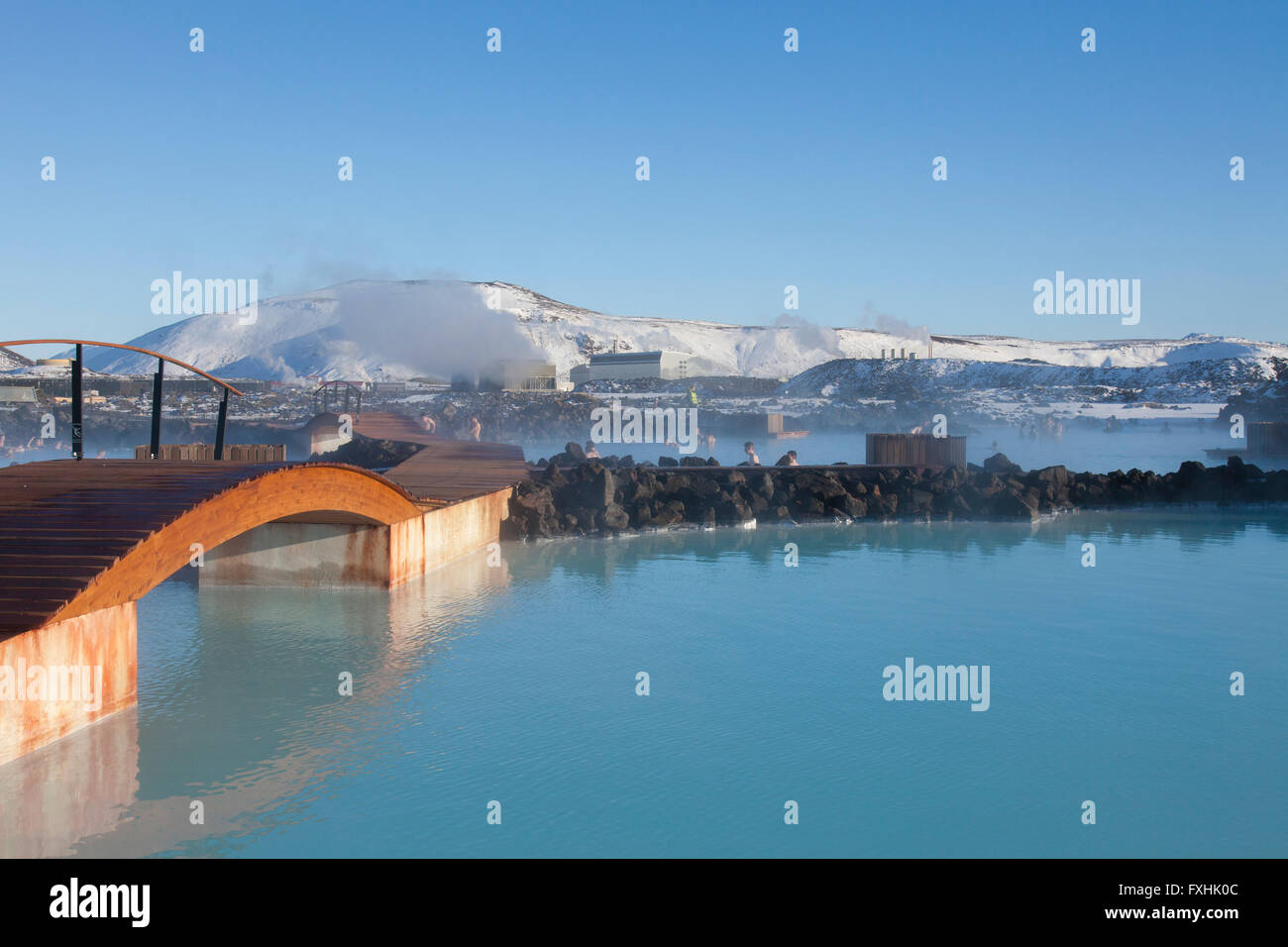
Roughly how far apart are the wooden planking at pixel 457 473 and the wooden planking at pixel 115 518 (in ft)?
18.1

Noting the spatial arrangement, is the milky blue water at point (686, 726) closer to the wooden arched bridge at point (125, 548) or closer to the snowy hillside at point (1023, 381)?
the wooden arched bridge at point (125, 548)

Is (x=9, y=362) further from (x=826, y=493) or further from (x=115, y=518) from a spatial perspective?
(x=115, y=518)

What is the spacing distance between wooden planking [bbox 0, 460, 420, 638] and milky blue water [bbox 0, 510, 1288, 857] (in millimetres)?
1221

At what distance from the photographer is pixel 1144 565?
1997cm

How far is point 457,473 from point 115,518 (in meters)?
14.6

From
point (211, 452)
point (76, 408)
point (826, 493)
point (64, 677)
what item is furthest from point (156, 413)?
point (826, 493)

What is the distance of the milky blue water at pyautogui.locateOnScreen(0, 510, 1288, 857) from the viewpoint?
7.56 m

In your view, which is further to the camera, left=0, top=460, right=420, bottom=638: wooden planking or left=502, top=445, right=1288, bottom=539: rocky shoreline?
left=502, top=445, right=1288, bottom=539: rocky shoreline

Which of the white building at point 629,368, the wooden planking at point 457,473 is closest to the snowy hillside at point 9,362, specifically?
the white building at point 629,368

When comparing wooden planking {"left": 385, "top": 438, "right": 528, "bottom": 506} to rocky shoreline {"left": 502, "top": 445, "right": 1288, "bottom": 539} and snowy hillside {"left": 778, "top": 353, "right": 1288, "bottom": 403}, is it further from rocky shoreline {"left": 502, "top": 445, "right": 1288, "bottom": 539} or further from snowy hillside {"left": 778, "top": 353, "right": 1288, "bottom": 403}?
snowy hillside {"left": 778, "top": 353, "right": 1288, "bottom": 403}

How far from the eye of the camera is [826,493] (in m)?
27.0

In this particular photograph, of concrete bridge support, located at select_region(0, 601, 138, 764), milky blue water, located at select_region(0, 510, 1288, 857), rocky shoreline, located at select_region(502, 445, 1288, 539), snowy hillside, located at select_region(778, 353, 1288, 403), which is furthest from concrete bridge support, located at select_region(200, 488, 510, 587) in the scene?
snowy hillside, located at select_region(778, 353, 1288, 403)
